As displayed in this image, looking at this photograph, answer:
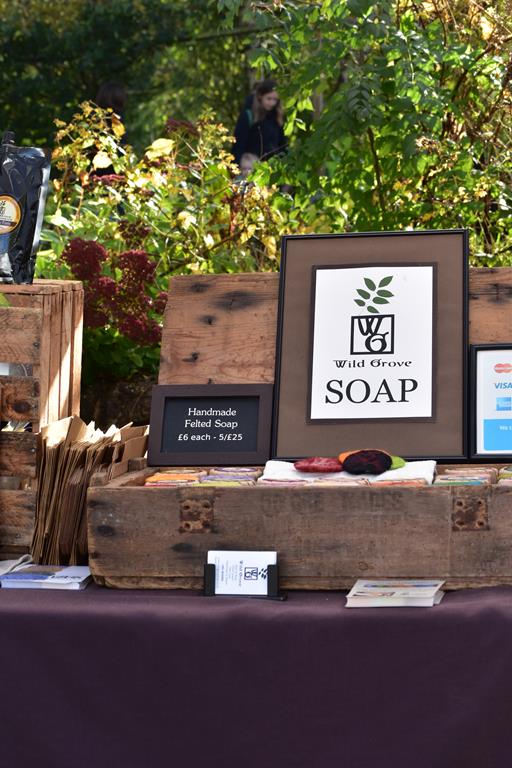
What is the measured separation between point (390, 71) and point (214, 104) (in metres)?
10.8

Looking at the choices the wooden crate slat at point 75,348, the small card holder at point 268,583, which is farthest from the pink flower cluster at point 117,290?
the small card holder at point 268,583

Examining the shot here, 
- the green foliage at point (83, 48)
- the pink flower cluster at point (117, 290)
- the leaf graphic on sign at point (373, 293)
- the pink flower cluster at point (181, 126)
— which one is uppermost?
the green foliage at point (83, 48)

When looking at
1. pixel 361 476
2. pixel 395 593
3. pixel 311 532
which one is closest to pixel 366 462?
pixel 361 476

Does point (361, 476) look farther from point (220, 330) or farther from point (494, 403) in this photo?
point (220, 330)

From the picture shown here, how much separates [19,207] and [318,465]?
87 centimetres

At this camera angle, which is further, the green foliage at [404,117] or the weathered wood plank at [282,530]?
the green foliage at [404,117]

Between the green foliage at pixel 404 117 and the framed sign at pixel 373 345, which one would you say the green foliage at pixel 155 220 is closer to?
the green foliage at pixel 404 117

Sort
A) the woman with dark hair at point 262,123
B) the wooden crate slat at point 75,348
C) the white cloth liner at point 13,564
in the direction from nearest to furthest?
the white cloth liner at point 13,564
the wooden crate slat at point 75,348
the woman with dark hair at point 262,123

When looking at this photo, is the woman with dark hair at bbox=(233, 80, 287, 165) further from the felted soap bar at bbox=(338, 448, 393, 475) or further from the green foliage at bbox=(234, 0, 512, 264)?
the felted soap bar at bbox=(338, 448, 393, 475)

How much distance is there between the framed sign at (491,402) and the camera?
228cm

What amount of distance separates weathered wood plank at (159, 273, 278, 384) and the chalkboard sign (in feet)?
0.15

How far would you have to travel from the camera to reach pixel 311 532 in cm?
194

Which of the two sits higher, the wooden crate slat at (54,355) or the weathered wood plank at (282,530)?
the wooden crate slat at (54,355)

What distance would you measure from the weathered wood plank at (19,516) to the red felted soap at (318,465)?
562 millimetres
